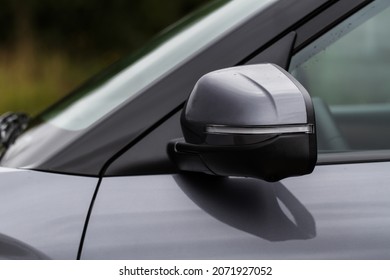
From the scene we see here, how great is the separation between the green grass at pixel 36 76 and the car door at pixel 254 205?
7.68 metres

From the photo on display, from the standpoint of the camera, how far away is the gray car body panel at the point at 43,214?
1518mm

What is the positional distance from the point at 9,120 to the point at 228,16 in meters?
0.98

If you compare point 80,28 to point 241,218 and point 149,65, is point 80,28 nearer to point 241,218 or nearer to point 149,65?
point 149,65

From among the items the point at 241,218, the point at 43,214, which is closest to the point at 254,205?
the point at 241,218

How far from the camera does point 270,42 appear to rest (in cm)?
168

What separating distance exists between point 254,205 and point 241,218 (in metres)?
0.04

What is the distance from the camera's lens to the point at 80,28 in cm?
1290

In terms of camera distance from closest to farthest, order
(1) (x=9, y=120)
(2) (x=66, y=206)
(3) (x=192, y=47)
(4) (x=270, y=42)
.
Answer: (2) (x=66, y=206)
(4) (x=270, y=42)
(3) (x=192, y=47)
(1) (x=9, y=120)

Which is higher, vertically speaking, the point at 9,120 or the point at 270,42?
the point at 270,42

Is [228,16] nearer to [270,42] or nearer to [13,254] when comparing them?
[270,42]

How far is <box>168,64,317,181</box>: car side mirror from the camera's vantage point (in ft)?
4.74

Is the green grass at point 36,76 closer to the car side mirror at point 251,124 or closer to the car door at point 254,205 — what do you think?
the car door at point 254,205

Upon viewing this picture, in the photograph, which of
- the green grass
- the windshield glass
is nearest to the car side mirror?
the windshield glass

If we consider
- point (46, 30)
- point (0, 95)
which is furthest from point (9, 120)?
point (46, 30)
